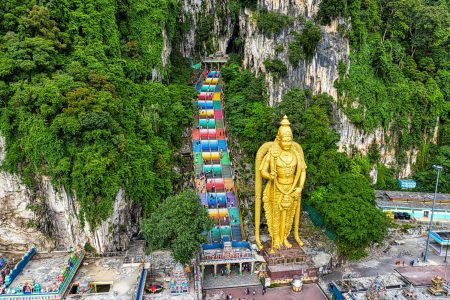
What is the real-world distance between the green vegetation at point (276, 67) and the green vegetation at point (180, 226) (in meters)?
16.6

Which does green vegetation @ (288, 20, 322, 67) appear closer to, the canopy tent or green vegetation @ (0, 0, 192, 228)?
the canopy tent

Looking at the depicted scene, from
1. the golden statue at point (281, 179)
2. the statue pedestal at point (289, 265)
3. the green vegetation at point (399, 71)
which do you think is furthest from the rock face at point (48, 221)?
the green vegetation at point (399, 71)

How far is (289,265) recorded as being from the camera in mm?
24984

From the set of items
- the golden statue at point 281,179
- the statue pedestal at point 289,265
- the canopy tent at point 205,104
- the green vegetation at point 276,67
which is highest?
the green vegetation at point 276,67

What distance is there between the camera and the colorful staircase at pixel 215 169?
29016 millimetres

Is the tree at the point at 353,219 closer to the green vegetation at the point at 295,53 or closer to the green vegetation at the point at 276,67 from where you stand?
the green vegetation at the point at 295,53

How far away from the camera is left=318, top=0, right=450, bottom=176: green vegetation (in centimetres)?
3684

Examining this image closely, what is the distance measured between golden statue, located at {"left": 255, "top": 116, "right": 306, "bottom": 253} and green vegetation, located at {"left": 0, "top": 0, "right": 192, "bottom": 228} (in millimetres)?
7279

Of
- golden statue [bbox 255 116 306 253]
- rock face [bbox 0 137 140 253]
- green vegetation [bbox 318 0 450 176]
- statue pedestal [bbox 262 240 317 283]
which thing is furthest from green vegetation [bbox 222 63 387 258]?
rock face [bbox 0 137 140 253]

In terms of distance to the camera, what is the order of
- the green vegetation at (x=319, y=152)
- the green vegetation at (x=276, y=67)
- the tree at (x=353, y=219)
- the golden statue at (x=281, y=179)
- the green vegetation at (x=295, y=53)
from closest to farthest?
the golden statue at (x=281, y=179) < the tree at (x=353, y=219) < the green vegetation at (x=319, y=152) < the green vegetation at (x=295, y=53) < the green vegetation at (x=276, y=67)

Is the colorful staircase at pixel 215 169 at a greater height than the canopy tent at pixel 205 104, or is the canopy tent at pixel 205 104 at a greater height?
the canopy tent at pixel 205 104

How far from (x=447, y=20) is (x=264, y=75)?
19055 millimetres

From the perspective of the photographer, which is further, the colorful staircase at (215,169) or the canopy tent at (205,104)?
the canopy tent at (205,104)

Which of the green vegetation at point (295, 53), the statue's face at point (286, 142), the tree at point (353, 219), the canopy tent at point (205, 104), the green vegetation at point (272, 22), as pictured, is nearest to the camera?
the statue's face at point (286, 142)
